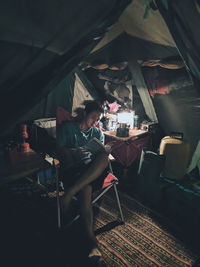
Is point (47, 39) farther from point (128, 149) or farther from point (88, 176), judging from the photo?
point (128, 149)

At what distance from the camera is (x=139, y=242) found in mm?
2336

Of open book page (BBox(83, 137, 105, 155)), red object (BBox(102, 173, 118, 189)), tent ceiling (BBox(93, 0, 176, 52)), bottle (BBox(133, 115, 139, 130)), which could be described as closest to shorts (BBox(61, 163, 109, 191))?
red object (BBox(102, 173, 118, 189))

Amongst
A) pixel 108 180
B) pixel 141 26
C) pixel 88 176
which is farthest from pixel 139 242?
pixel 141 26

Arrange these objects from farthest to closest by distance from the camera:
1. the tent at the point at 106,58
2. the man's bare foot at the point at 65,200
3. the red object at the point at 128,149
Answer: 1. the red object at the point at 128,149
2. the man's bare foot at the point at 65,200
3. the tent at the point at 106,58

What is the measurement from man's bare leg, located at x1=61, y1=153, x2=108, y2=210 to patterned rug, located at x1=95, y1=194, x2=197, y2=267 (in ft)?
1.97

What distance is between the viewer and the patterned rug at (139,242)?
2.10 meters

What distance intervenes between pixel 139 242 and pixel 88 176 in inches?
36.8

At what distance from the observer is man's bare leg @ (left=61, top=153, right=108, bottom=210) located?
2289 mm

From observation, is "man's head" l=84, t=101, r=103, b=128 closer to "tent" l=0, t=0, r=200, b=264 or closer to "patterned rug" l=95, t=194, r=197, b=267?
"tent" l=0, t=0, r=200, b=264

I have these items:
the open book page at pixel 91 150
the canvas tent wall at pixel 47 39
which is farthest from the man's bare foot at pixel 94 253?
the canvas tent wall at pixel 47 39

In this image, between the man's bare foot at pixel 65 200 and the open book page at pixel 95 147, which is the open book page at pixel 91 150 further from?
the man's bare foot at pixel 65 200

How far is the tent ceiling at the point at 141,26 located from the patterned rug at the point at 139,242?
2.35 metres

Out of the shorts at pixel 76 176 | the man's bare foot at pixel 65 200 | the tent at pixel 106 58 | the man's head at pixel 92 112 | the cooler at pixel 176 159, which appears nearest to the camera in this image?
the tent at pixel 106 58

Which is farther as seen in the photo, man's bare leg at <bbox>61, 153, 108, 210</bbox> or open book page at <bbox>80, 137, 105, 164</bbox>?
open book page at <bbox>80, 137, 105, 164</bbox>
